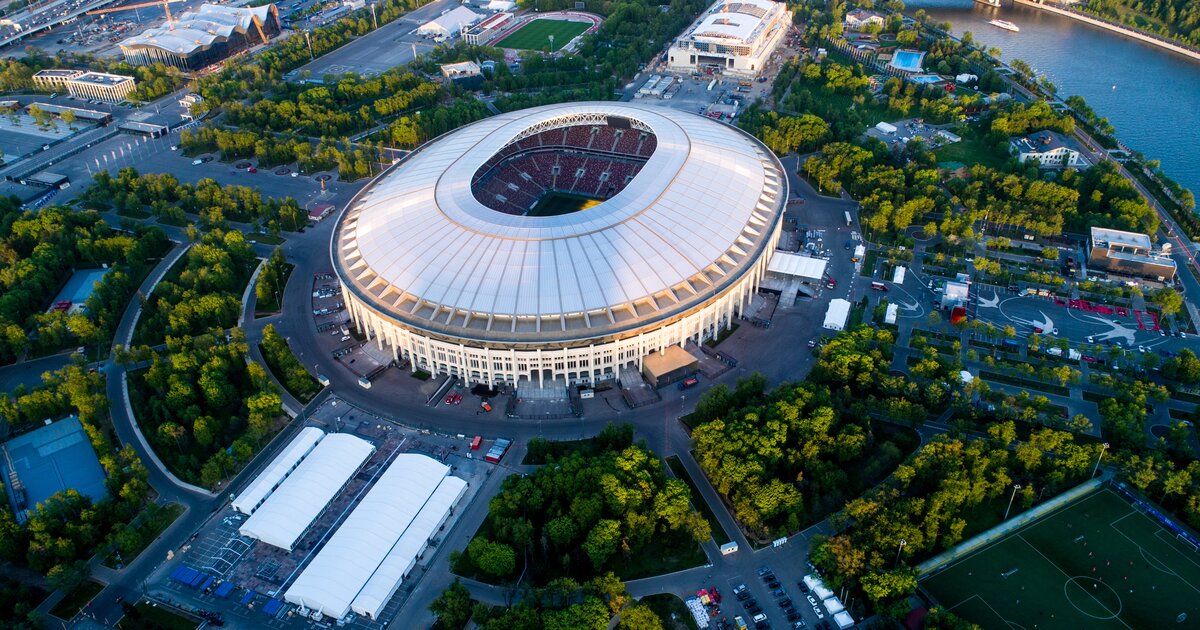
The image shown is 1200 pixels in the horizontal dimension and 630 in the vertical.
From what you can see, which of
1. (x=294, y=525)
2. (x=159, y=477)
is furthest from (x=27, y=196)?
(x=294, y=525)

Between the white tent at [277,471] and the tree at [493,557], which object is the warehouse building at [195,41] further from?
the tree at [493,557]

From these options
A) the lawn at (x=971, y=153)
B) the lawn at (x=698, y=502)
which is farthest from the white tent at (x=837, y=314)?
the lawn at (x=971, y=153)

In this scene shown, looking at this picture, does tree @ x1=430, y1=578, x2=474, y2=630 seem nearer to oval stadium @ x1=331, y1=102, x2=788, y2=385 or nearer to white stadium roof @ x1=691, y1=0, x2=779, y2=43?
oval stadium @ x1=331, y1=102, x2=788, y2=385

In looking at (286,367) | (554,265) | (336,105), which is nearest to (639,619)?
(554,265)

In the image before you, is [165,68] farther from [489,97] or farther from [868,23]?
[868,23]

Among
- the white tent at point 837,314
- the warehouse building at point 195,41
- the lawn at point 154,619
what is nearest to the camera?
the lawn at point 154,619

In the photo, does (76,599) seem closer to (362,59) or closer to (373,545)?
(373,545)

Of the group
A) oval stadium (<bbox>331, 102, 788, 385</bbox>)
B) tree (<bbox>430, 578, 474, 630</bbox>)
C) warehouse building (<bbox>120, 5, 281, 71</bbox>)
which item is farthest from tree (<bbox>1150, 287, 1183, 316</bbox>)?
warehouse building (<bbox>120, 5, 281, 71</bbox>)
